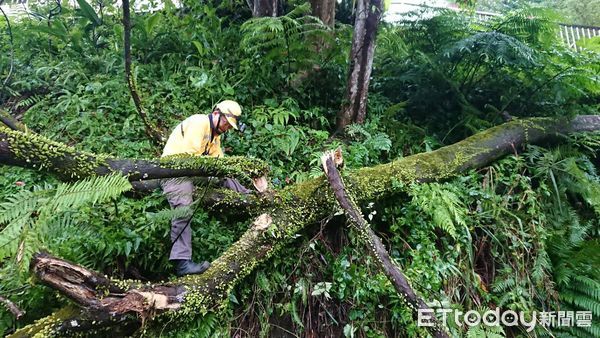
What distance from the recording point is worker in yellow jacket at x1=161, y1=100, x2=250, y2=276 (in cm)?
318

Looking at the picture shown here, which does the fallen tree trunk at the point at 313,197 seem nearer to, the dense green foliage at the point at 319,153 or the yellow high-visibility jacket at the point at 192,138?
the dense green foliage at the point at 319,153

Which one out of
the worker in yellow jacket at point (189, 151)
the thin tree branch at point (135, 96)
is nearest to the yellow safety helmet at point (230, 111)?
the worker in yellow jacket at point (189, 151)

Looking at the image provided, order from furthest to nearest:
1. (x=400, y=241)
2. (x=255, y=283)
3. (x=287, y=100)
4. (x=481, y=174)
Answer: (x=287, y=100)
(x=481, y=174)
(x=400, y=241)
(x=255, y=283)

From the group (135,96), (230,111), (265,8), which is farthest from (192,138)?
(265,8)

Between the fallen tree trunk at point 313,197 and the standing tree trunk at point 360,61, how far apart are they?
1343 mm

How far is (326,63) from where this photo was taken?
229 inches

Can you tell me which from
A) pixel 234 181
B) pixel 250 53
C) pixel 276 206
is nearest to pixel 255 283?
pixel 276 206

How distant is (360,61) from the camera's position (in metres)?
4.92

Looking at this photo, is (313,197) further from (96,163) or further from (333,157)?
(96,163)

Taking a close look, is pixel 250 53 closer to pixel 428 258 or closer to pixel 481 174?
pixel 481 174

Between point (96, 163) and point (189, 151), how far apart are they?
1.04m

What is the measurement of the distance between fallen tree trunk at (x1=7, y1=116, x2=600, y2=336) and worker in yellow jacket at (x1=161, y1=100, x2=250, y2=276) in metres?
0.34

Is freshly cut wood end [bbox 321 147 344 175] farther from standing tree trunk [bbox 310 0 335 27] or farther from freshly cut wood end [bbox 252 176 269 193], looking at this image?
standing tree trunk [bbox 310 0 335 27]

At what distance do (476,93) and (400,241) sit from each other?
3111mm
